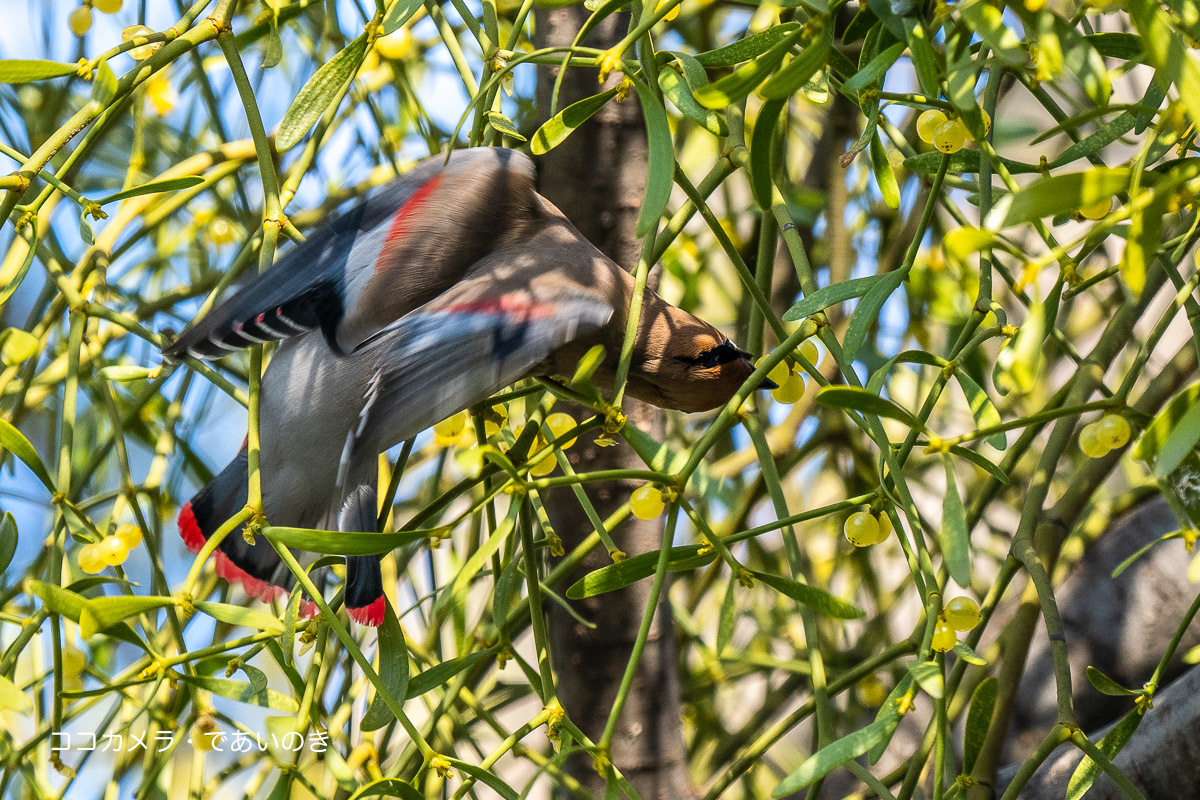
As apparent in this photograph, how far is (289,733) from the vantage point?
64 centimetres

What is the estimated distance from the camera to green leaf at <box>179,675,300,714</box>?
64cm

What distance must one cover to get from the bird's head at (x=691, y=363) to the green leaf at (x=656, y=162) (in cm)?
28

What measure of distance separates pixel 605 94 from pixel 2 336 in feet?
1.51

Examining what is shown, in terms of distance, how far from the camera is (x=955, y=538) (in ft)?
1.69

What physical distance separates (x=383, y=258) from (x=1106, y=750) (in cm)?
57

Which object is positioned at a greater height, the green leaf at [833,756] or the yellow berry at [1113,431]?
the yellow berry at [1113,431]

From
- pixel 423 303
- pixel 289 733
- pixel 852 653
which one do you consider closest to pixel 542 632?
pixel 289 733

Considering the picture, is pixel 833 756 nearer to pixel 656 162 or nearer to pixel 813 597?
pixel 813 597

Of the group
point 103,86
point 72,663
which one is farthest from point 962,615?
point 72,663

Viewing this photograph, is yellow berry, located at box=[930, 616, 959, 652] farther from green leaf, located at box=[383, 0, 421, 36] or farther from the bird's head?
green leaf, located at box=[383, 0, 421, 36]

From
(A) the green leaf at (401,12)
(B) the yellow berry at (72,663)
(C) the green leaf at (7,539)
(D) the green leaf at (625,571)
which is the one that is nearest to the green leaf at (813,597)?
(D) the green leaf at (625,571)

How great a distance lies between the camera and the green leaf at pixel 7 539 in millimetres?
724

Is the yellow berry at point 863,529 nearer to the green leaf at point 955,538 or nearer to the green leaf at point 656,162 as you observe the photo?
the green leaf at point 955,538

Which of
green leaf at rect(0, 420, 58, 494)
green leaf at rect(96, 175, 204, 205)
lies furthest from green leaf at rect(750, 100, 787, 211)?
green leaf at rect(0, 420, 58, 494)
